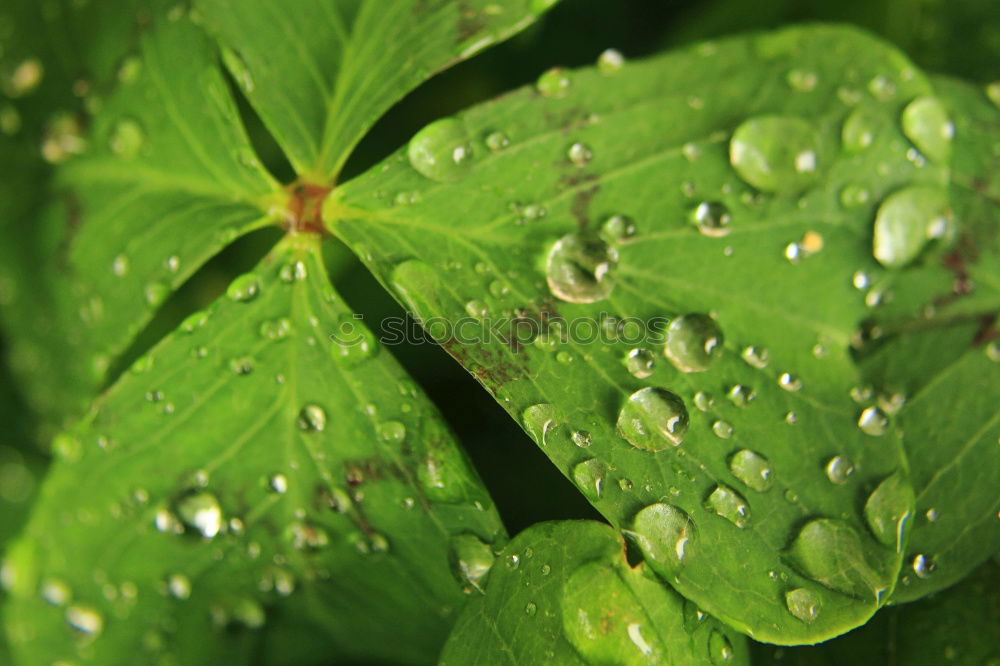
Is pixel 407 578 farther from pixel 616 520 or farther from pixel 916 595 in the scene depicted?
pixel 916 595

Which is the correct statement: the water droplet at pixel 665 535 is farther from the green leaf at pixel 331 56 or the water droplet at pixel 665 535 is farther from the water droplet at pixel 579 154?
the green leaf at pixel 331 56

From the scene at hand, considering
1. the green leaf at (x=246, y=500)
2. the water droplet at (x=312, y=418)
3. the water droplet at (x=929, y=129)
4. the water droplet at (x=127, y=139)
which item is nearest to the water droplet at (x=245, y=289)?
the green leaf at (x=246, y=500)

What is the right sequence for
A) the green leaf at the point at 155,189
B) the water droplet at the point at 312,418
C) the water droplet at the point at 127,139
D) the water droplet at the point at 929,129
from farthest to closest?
the water droplet at the point at 127,139
the green leaf at the point at 155,189
the water droplet at the point at 312,418
the water droplet at the point at 929,129

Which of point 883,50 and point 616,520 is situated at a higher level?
point 883,50

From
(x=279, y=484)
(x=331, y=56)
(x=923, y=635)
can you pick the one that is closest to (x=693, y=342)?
(x=923, y=635)

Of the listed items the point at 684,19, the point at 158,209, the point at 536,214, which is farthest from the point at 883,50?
the point at 158,209

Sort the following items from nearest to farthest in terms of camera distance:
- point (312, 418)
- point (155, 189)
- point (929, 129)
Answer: point (929, 129) < point (312, 418) < point (155, 189)

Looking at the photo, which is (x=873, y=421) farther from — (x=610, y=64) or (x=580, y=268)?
(x=610, y=64)
